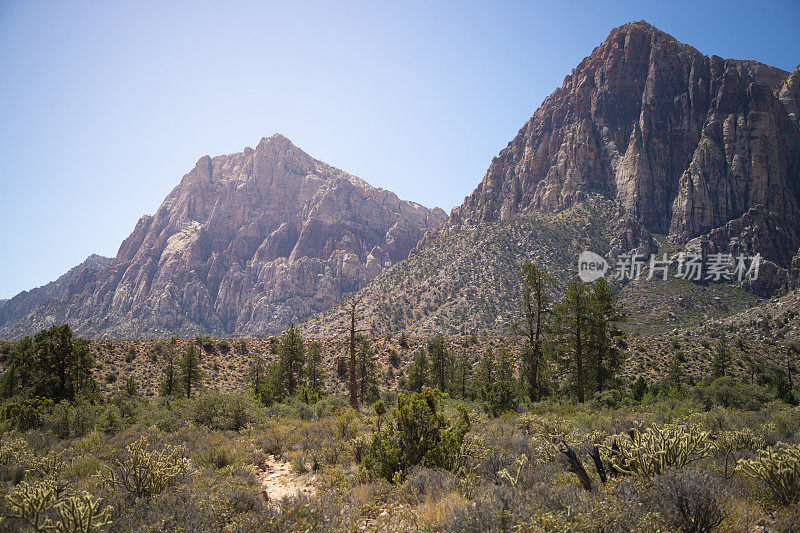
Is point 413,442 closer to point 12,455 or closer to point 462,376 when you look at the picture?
point 12,455

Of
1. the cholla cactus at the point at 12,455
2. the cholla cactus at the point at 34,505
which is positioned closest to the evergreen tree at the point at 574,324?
the cholla cactus at the point at 34,505

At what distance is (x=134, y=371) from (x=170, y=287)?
17795 centimetres

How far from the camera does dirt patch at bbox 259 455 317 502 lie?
713cm

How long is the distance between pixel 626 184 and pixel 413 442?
445ft

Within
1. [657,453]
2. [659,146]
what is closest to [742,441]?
[657,453]

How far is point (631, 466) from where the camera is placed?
559 cm

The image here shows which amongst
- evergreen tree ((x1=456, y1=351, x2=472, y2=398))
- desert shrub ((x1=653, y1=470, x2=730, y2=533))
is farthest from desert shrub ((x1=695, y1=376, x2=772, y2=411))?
evergreen tree ((x1=456, y1=351, x2=472, y2=398))

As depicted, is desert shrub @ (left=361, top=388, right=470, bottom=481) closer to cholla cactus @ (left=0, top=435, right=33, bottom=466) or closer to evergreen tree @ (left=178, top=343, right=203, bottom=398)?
cholla cactus @ (left=0, top=435, right=33, bottom=466)

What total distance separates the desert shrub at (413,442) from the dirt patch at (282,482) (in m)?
1.37

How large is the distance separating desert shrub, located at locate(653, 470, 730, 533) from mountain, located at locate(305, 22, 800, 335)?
71.7m

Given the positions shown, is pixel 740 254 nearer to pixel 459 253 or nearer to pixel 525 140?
pixel 459 253

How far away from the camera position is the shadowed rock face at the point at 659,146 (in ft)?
361

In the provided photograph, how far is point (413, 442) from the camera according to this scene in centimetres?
748

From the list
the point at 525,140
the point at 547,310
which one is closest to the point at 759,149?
the point at 525,140
